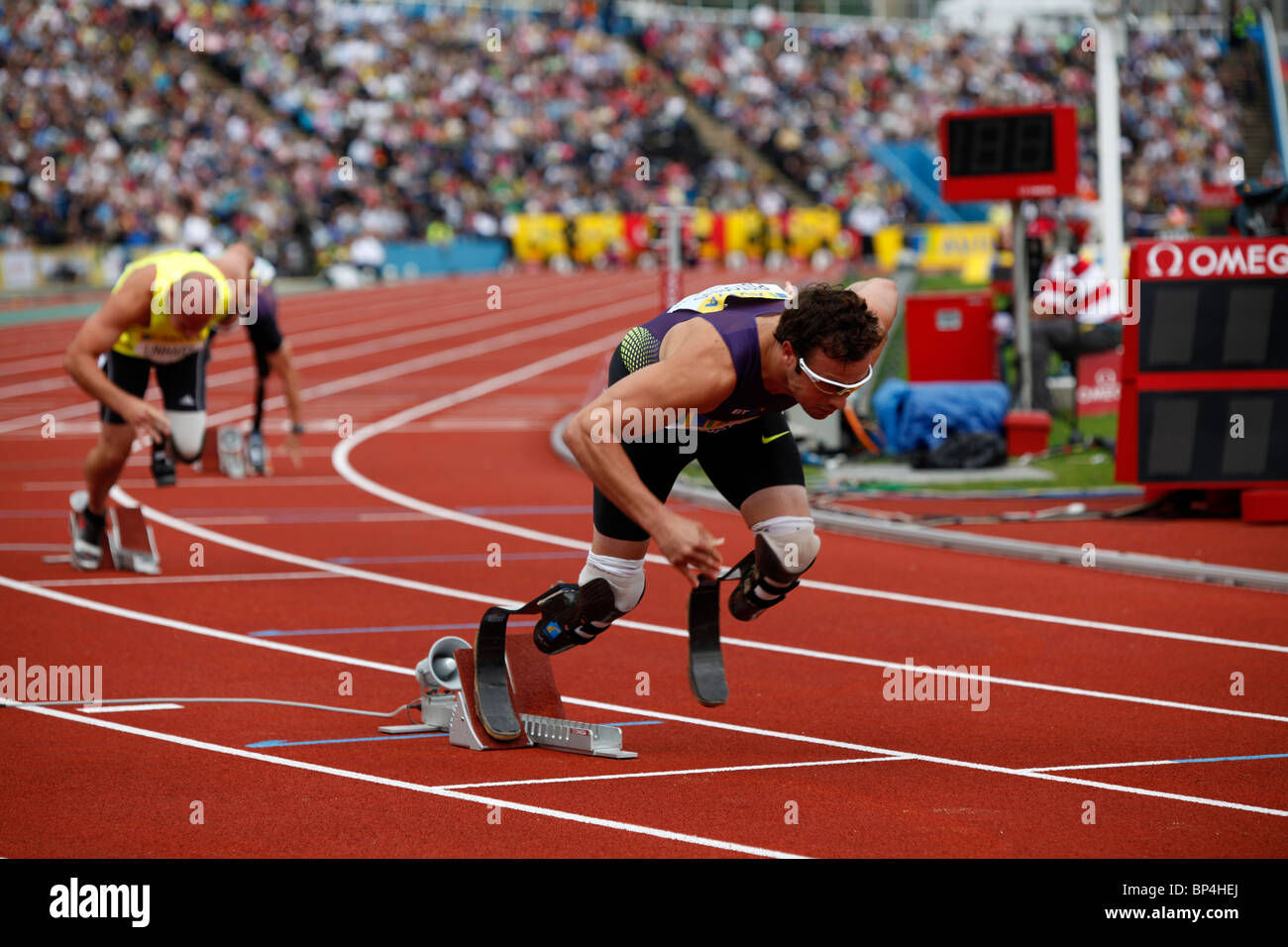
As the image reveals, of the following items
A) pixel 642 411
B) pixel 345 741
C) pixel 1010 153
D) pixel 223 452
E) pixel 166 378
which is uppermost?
pixel 1010 153

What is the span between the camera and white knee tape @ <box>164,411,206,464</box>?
934cm

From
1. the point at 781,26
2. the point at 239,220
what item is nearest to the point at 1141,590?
the point at 239,220

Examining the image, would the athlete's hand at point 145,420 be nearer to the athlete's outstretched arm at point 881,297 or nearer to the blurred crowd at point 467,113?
the athlete's outstretched arm at point 881,297

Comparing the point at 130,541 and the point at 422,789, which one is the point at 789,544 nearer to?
the point at 422,789

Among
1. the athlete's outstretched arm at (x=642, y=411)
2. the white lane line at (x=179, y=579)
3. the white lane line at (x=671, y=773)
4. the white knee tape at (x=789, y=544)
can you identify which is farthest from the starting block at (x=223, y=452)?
the athlete's outstretched arm at (x=642, y=411)

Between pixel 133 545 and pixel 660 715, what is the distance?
429 cm

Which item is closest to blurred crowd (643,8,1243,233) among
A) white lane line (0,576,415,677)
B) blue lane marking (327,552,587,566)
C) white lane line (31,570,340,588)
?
blue lane marking (327,552,587,566)

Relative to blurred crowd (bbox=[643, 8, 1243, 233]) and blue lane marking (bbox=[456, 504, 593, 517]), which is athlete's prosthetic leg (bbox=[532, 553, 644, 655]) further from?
blurred crowd (bbox=[643, 8, 1243, 233])

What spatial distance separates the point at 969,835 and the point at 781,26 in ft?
159

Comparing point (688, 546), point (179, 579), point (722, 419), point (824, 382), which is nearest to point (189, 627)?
point (179, 579)

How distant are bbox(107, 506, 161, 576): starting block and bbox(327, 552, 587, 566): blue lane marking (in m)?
1.06

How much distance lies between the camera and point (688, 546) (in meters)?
4.66

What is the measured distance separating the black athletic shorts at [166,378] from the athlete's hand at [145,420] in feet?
2.29

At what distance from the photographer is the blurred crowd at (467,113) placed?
33.3m
